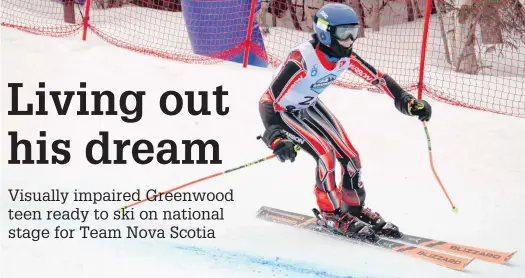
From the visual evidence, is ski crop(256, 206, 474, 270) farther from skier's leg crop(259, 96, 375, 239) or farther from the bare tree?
the bare tree

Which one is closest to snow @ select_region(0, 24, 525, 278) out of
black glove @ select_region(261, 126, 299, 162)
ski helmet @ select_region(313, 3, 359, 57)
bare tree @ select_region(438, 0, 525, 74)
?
black glove @ select_region(261, 126, 299, 162)

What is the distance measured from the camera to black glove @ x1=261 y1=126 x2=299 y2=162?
5.67 m

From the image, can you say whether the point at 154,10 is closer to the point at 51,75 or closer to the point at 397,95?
the point at 51,75

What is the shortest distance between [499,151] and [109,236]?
4.41m

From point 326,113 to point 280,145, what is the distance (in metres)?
0.71

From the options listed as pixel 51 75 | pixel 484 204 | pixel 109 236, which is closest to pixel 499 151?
pixel 484 204

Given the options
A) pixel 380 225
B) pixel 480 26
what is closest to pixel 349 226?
pixel 380 225

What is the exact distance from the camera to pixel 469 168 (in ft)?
27.3

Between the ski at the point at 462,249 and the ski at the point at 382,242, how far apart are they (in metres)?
0.12

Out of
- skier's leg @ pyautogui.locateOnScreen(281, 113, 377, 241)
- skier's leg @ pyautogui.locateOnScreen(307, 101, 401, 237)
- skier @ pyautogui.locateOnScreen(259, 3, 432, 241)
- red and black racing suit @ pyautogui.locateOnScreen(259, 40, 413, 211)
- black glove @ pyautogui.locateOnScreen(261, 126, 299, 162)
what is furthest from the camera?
skier's leg @ pyautogui.locateOnScreen(307, 101, 401, 237)

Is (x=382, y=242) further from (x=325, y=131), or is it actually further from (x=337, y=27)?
(x=337, y=27)

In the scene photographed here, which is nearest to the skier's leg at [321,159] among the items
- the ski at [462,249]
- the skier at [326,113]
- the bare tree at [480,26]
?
the skier at [326,113]

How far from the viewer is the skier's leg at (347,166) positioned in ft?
20.4

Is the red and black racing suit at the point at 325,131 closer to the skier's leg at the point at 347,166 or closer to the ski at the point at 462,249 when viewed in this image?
the skier's leg at the point at 347,166
